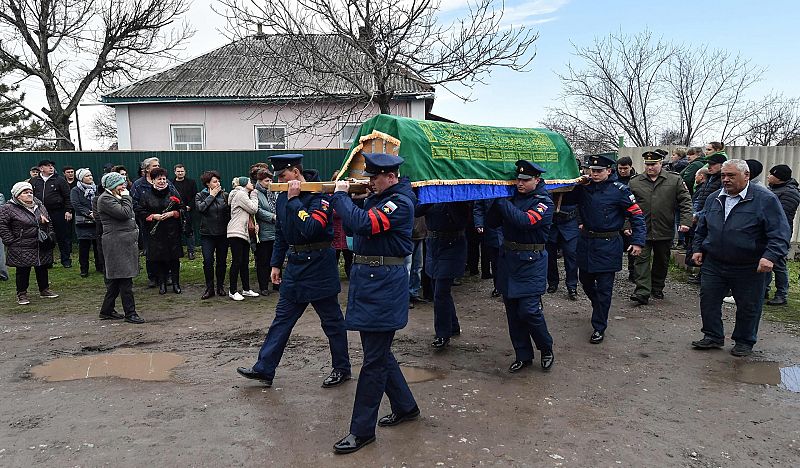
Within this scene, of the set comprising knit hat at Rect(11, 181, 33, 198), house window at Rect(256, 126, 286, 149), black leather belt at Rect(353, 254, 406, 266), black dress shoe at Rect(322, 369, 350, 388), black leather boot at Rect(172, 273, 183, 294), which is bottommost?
black dress shoe at Rect(322, 369, 350, 388)

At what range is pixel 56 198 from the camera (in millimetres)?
10094

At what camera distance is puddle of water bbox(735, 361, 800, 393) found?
471 cm

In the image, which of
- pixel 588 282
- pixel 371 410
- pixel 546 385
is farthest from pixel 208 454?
pixel 588 282

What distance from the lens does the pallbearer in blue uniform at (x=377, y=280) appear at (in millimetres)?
3590

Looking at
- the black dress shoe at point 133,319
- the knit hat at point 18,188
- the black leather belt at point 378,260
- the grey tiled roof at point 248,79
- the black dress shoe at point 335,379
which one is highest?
the grey tiled roof at point 248,79

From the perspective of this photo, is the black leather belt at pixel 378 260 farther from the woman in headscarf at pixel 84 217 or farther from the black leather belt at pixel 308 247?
the woman in headscarf at pixel 84 217

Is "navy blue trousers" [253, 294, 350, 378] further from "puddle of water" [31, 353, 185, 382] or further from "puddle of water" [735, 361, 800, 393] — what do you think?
"puddle of water" [735, 361, 800, 393]

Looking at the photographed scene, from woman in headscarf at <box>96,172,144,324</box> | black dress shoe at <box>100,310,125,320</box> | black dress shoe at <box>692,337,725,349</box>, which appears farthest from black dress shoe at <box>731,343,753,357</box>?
black dress shoe at <box>100,310,125,320</box>

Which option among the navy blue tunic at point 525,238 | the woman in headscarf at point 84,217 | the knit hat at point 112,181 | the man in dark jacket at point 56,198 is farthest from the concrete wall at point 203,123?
the navy blue tunic at point 525,238

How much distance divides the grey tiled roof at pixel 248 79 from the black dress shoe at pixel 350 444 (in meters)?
9.72

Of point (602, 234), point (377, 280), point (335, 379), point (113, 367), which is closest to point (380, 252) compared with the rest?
point (377, 280)

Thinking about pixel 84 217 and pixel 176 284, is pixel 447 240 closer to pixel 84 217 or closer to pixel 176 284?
pixel 176 284

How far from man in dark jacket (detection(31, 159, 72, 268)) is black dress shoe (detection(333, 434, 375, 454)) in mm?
8632

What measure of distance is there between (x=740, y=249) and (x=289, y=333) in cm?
407
